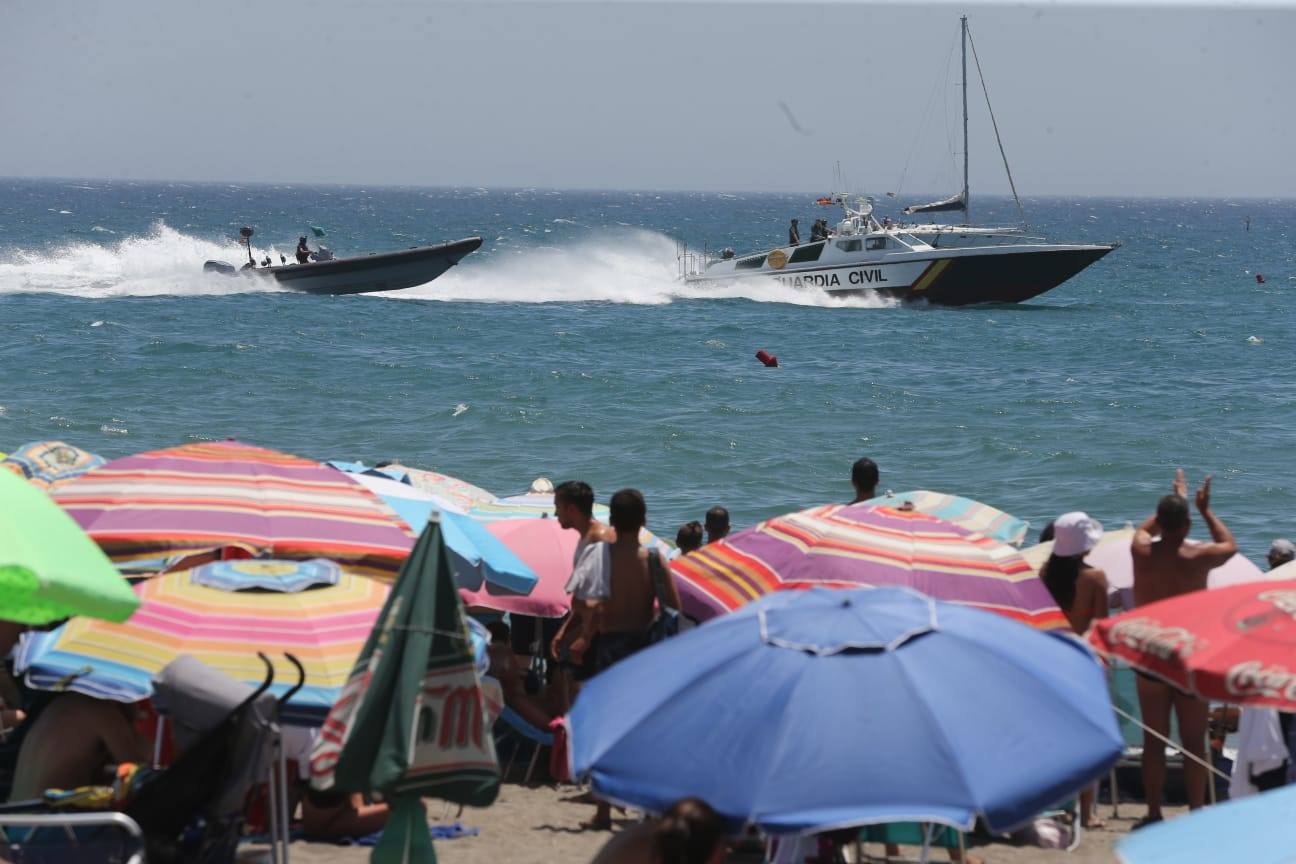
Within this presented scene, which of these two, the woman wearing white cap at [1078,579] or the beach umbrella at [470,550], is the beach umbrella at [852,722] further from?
the beach umbrella at [470,550]

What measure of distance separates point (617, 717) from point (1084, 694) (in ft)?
4.15

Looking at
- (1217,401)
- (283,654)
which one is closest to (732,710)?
(283,654)

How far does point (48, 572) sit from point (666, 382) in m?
22.9

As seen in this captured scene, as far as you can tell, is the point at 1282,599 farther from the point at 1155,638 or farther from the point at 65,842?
the point at 65,842

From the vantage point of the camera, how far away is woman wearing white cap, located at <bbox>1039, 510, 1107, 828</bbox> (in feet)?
22.2

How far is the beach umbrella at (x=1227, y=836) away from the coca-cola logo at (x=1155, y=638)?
1.02 metres

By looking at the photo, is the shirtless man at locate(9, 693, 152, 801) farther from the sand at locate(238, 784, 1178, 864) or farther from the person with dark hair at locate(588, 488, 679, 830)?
the person with dark hair at locate(588, 488, 679, 830)

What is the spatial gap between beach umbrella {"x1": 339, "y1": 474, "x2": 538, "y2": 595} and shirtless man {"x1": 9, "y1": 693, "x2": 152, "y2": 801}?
2088mm

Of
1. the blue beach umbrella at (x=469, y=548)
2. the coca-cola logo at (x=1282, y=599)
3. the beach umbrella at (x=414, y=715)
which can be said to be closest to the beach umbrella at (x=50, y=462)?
the blue beach umbrella at (x=469, y=548)

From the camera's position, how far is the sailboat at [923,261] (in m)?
35.6

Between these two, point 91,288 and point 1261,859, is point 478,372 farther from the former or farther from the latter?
point 1261,859

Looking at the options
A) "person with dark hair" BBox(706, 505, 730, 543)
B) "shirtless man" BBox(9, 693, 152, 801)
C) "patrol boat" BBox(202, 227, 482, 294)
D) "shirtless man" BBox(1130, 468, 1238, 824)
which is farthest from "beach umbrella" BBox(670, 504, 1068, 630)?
"patrol boat" BBox(202, 227, 482, 294)

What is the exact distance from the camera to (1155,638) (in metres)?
4.78

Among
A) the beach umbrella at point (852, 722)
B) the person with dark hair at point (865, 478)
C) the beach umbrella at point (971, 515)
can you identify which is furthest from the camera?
the beach umbrella at point (971, 515)
